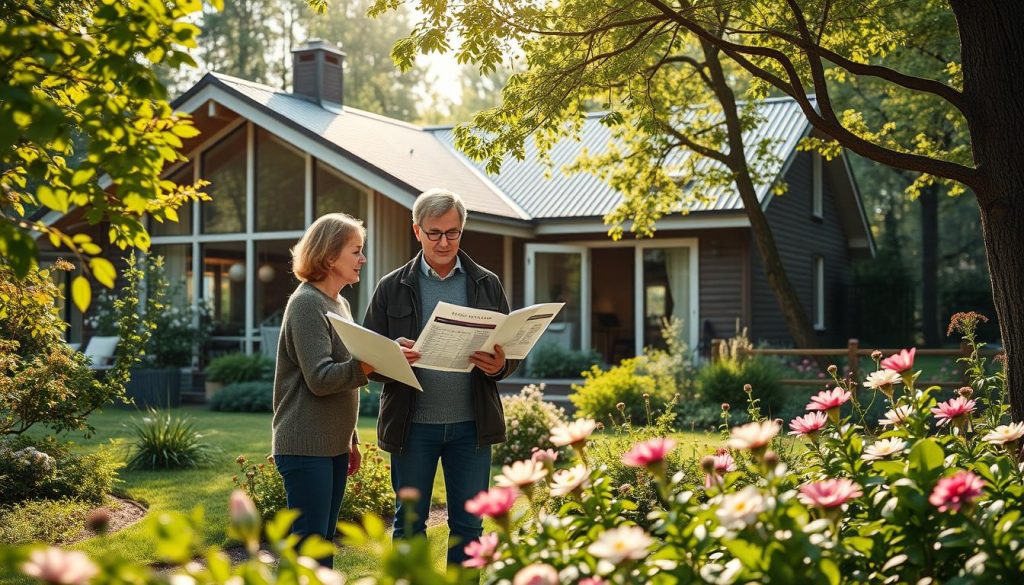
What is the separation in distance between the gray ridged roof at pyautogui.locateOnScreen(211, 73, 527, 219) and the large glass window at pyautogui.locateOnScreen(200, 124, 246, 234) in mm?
944

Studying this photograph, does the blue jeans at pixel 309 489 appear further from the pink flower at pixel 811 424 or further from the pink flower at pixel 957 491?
the pink flower at pixel 957 491

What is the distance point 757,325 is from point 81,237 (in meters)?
15.2

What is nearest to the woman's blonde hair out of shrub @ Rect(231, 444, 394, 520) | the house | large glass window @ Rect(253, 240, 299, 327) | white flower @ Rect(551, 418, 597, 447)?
white flower @ Rect(551, 418, 597, 447)

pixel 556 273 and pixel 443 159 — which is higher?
pixel 443 159

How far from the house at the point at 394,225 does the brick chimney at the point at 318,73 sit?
913mm

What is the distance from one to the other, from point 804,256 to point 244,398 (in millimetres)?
11321

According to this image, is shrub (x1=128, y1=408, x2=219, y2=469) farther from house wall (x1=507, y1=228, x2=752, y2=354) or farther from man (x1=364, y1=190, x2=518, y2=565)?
house wall (x1=507, y1=228, x2=752, y2=354)

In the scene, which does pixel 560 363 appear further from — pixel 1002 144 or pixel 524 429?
pixel 1002 144

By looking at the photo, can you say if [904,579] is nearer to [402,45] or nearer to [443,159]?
[402,45]

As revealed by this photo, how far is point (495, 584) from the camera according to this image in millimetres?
2191

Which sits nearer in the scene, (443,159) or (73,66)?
(73,66)

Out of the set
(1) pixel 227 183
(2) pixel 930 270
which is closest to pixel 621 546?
(1) pixel 227 183

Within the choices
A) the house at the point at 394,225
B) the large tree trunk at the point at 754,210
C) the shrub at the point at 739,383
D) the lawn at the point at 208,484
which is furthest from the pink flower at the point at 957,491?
the house at the point at 394,225

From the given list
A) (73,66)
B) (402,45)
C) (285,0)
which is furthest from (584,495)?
(285,0)
